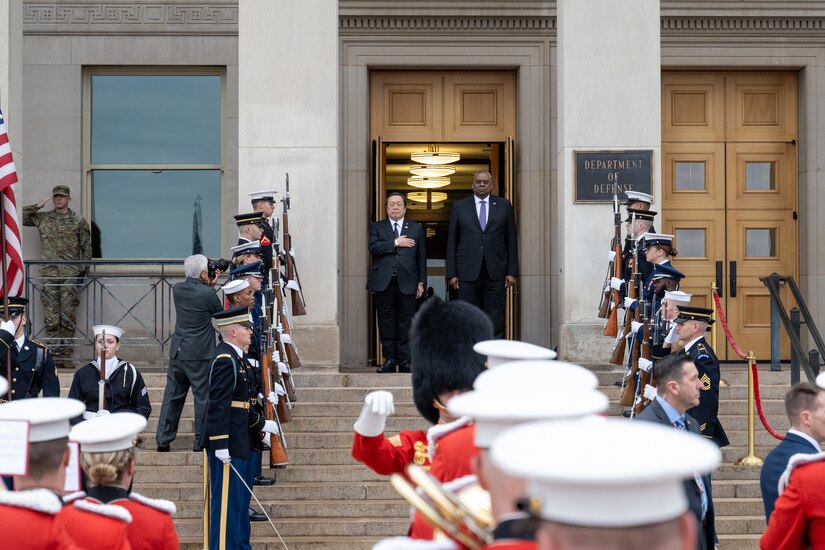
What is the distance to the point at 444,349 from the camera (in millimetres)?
4391

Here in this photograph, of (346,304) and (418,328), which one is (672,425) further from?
(346,304)

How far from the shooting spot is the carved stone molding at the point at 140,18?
50.7 feet

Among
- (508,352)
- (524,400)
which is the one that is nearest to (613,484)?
(524,400)

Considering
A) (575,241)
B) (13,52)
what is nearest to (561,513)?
(575,241)

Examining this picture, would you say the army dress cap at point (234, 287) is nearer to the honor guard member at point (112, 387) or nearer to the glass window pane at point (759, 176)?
the honor guard member at point (112, 387)

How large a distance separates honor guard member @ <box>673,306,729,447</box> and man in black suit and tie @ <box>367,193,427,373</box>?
14.0 feet

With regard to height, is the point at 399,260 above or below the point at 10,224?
below

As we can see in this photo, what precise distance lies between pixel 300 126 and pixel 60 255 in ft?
13.7

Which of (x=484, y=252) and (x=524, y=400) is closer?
(x=524, y=400)

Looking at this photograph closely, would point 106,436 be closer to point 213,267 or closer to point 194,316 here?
point 194,316

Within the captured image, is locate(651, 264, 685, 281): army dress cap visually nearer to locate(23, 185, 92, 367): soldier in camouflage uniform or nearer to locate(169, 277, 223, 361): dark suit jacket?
locate(169, 277, 223, 361): dark suit jacket

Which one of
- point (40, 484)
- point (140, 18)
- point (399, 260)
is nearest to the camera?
point (40, 484)

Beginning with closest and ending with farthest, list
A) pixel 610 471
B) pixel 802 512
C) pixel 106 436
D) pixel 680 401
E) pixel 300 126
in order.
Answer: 1. pixel 610 471
2. pixel 106 436
3. pixel 802 512
4. pixel 680 401
5. pixel 300 126

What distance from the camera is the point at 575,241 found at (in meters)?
12.5
